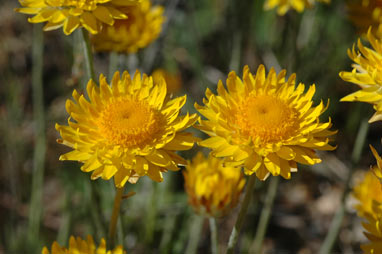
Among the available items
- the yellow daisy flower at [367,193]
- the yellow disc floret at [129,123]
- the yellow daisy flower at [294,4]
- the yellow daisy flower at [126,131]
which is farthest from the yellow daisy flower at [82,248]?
the yellow daisy flower at [294,4]

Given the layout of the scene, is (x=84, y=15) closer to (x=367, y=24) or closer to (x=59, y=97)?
(x=367, y=24)

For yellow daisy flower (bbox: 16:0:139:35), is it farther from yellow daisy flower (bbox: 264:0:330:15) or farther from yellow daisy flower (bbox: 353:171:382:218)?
yellow daisy flower (bbox: 353:171:382:218)

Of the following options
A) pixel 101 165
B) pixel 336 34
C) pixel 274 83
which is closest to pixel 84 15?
pixel 101 165

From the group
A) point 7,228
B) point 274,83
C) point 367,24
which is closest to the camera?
A: point 274,83

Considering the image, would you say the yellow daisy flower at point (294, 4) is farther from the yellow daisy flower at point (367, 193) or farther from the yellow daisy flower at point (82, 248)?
the yellow daisy flower at point (82, 248)

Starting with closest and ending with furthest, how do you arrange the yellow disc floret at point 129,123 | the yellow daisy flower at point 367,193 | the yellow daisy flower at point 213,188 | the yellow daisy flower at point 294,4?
the yellow disc floret at point 129,123
the yellow daisy flower at point 213,188
the yellow daisy flower at point 367,193
the yellow daisy flower at point 294,4

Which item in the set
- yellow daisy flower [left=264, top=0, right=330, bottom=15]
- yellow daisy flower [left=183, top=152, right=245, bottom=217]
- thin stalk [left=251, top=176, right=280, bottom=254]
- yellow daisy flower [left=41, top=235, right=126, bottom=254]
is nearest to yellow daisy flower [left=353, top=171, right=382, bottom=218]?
thin stalk [left=251, top=176, right=280, bottom=254]
